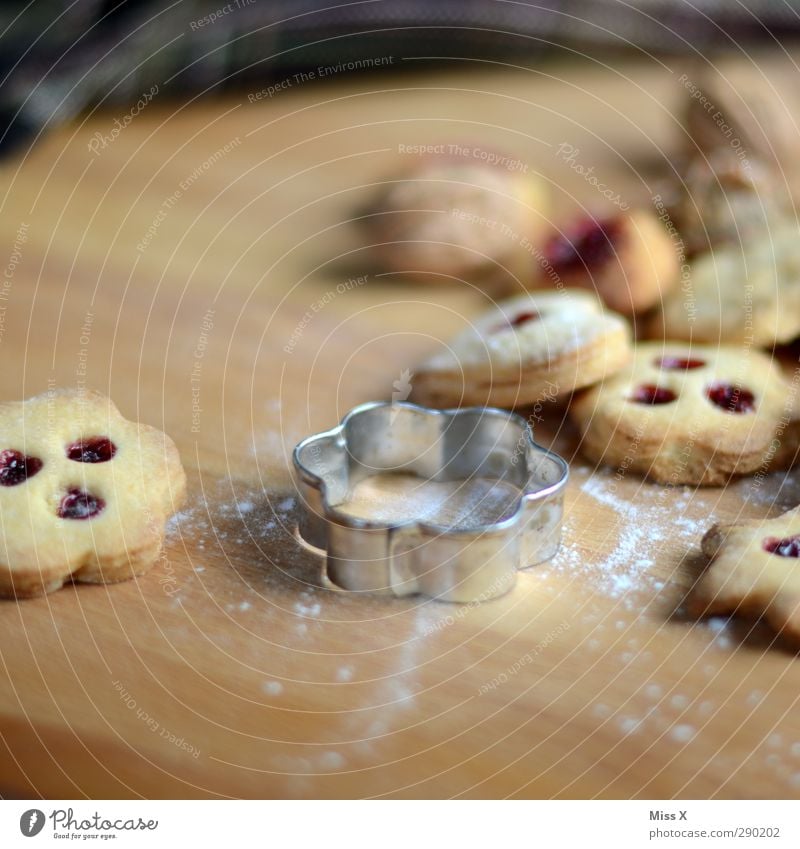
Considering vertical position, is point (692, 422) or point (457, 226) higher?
point (457, 226)

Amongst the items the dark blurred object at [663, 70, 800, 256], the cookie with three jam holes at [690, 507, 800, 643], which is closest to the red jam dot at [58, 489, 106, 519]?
the cookie with three jam holes at [690, 507, 800, 643]

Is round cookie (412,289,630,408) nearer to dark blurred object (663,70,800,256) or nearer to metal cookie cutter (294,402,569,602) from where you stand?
metal cookie cutter (294,402,569,602)

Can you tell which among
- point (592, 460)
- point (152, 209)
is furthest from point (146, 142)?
point (592, 460)

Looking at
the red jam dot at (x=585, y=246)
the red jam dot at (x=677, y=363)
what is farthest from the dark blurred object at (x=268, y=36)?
the red jam dot at (x=677, y=363)

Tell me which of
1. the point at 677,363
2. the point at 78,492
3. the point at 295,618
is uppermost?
the point at 677,363

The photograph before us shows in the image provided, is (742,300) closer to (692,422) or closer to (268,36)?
(692,422)

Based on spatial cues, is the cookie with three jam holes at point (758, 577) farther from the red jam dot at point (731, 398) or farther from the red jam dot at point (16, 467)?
the red jam dot at point (16, 467)

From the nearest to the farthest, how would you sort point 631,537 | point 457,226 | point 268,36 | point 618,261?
point 631,537 → point 618,261 → point 457,226 → point 268,36

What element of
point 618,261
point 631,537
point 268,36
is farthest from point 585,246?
point 268,36
